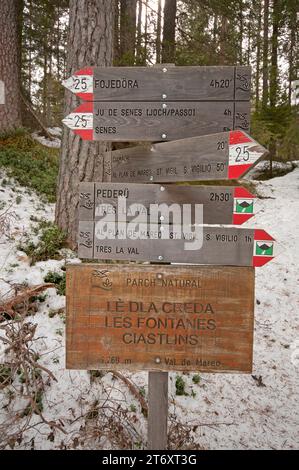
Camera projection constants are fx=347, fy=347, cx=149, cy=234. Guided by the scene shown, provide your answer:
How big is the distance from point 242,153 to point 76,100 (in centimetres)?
365

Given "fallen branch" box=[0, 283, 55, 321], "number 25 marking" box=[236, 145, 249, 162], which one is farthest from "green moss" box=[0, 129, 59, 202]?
"number 25 marking" box=[236, 145, 249, 162]

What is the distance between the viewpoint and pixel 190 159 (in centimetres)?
238

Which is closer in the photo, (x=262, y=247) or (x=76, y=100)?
(x=262, y=247)

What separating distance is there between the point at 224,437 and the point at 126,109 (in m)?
3.03

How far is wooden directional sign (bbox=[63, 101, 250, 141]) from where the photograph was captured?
2.37m

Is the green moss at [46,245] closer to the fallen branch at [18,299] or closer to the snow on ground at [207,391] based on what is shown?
the snow on ground at [207,391]

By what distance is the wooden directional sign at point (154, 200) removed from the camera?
2.37 meters

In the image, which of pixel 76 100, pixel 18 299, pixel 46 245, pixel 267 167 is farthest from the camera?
pixel 267 167

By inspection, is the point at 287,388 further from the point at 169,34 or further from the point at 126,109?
the point at 169,34

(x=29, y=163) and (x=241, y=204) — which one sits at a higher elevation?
(x=29, y=163)

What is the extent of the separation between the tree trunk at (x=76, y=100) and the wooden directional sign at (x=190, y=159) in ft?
7.80

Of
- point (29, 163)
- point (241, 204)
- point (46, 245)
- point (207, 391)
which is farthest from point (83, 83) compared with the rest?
point (29, 163)

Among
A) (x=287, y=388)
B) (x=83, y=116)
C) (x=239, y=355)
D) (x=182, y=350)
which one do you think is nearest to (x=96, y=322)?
(x=182, y=350)

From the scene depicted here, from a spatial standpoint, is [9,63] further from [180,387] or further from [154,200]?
[180,387]
